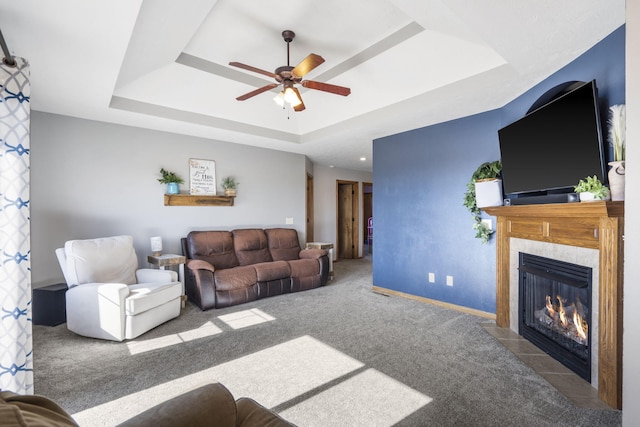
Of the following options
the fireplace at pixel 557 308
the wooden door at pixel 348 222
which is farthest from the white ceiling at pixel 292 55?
the wooden door at pixel 348 222

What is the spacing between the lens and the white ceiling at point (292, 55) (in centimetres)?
186

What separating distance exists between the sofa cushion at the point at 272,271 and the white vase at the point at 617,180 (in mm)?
3489

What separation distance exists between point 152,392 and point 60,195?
2763 millimetres

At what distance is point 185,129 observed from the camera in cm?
410

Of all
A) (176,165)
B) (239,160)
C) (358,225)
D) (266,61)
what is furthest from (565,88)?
(358,225)

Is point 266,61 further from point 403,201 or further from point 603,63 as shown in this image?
point 603,63

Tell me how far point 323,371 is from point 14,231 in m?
2.09

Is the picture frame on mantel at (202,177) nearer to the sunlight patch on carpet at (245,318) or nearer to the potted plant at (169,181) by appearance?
the potted plant at (169,181)

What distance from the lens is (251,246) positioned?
4707mm

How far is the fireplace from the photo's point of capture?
211 cm

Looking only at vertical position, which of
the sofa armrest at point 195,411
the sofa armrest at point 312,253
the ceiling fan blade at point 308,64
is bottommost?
the sofa armrest at point 312,253

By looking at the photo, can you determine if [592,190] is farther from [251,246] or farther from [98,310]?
[251,246]

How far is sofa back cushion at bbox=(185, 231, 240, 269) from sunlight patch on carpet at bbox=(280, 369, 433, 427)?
110 inches

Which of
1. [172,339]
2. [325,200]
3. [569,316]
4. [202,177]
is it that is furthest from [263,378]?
[325,200]
